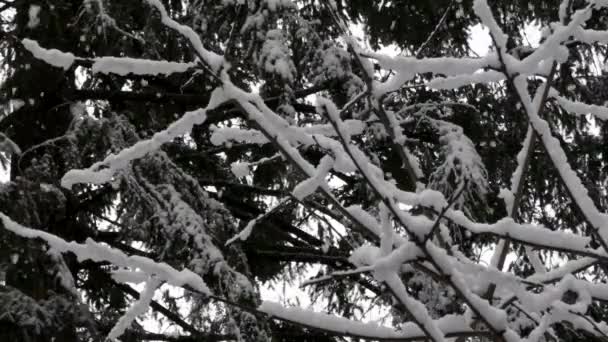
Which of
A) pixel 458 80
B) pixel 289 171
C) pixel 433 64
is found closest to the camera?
pixel 433 64

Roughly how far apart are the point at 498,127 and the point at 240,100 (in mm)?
4307

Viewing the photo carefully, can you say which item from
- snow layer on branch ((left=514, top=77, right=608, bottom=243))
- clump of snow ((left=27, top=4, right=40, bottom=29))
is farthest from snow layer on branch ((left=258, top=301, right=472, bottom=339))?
clump of snow ((left=27, top=4, right=40, bottom=29))

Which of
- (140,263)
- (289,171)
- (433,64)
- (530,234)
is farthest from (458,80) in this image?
(289,171)

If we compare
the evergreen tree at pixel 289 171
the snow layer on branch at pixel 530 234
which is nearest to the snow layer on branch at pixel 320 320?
the evergreen tree at pixel 289 171

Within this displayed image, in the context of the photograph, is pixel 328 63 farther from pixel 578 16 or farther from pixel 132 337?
pixel 578 16

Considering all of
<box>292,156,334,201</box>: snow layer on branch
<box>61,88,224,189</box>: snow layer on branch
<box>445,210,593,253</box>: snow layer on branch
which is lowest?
<box>445,210,593,253</box>: snow layer on branch

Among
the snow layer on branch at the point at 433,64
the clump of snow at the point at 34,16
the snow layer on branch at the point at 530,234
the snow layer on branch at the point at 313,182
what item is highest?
the clump of snow at the point at 34,16

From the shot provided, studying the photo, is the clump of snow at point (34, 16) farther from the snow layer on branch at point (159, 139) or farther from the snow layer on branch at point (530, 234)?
the snow layer on branch at point (530, 234)

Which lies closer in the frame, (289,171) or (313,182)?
(313,182)

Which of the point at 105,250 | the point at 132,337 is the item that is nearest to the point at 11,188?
the point at 132,337

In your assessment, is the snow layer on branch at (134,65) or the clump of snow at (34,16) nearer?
the snow layer on branch at (134,65)

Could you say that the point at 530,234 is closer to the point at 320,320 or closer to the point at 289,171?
the point at 320,320

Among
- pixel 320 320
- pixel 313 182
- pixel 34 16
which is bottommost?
pixel 320 320

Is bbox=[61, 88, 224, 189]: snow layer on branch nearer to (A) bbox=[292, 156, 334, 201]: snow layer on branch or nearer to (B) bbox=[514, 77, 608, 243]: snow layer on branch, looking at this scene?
(A) bbox=[292, 156, 334, 201]: snow layer on branch
